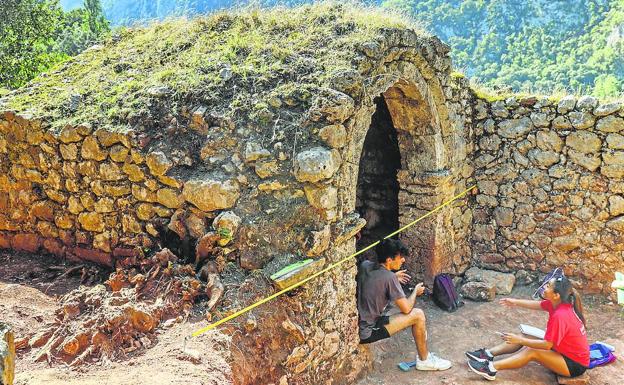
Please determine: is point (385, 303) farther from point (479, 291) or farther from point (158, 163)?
point (158, 163)

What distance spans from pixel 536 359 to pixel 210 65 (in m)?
4.32

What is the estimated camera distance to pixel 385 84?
17.3 ft

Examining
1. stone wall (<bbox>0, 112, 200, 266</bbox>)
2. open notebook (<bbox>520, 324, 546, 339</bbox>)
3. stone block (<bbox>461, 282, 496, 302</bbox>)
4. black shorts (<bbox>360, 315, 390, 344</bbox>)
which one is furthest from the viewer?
stone block (<bbox>461, 282, 496, 302</bbox>)

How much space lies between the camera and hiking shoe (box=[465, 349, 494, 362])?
4.99 meters

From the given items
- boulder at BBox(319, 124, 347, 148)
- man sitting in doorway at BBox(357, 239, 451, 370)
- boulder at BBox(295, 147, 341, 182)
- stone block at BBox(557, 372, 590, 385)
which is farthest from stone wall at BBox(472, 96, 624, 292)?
boulder at BBox(295, 147, 341, 182)

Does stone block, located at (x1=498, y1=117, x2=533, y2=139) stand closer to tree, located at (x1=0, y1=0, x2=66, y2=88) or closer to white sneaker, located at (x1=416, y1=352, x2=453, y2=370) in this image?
white sneaker, located at (x1=416, y1=352, x2=453, y2=370)

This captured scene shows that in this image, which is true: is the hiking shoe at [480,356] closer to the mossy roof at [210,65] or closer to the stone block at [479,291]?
the stone block at [479,291]

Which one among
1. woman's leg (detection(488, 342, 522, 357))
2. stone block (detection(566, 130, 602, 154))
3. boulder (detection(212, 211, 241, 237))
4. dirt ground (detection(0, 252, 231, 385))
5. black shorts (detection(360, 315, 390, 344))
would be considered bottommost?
woman's leg (detection(488, 342, 522, 357))

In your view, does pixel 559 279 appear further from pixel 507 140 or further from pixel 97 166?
pixel 97 166

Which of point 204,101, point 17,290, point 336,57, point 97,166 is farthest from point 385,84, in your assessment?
point 17,290

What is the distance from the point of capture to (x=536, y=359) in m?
4.68

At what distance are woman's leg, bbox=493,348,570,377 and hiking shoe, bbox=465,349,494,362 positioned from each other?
13 cm

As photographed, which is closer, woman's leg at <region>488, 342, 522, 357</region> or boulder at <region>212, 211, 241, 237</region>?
boulder at <region>212, 211, 241, 237</region>

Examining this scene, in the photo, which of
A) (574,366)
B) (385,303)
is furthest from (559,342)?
(385,303)
